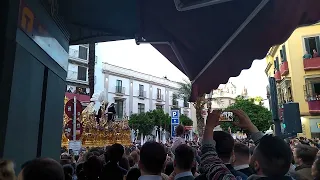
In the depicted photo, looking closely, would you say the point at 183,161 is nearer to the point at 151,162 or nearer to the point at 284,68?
the point at 151,162

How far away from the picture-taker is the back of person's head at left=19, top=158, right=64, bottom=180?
1506 mm

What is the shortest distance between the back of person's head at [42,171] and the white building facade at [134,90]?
38259 millimetres

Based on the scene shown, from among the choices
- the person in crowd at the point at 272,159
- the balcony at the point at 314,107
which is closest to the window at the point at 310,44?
the balcony at the point at 314,107

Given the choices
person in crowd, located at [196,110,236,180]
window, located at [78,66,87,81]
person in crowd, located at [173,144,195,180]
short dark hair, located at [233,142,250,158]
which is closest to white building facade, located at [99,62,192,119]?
window, located at [78,66,87,81]

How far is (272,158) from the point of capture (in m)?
1.75

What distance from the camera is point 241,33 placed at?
325cm

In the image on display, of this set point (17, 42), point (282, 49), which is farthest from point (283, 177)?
point (282, 49)

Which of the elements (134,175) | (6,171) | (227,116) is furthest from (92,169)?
(227,116)

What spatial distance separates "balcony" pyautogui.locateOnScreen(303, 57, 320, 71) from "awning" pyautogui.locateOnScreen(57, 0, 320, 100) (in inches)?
860

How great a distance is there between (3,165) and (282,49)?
2814 cm

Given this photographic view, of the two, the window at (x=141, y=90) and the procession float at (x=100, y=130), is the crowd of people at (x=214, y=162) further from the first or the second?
the window at (x=141, y=90)

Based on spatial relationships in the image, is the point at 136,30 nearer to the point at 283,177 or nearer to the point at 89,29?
the point at 89,29

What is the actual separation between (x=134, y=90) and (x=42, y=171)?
148 ft

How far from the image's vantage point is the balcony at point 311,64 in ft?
75.8
